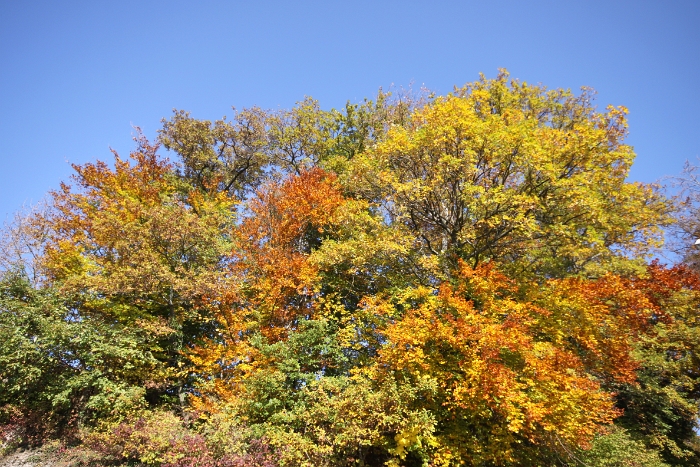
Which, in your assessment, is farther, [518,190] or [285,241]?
[285,241]

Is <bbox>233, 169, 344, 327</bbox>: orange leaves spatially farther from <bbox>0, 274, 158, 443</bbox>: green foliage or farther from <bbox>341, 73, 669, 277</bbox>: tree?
<bbox>0, 274, 158, 443</bbox>: green foliage

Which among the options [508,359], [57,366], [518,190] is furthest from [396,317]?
[57,366]

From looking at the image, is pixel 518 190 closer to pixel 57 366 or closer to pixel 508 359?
pixel 508 359

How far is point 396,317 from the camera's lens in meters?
11.9

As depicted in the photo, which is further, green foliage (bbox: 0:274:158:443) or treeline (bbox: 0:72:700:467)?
green foliage (bbox: 0:274:158:443)

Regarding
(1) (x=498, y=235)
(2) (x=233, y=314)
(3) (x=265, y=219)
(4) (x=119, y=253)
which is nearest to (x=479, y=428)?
(1) (x=498, y=235)

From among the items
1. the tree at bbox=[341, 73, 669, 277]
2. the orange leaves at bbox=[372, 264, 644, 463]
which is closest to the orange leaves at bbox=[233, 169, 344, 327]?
the tree at bbox=[341, 73, 669, 277]

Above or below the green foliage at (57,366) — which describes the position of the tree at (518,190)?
above

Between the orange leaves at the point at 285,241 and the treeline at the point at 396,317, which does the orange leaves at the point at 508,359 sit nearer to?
the treeline at the point at 396,317

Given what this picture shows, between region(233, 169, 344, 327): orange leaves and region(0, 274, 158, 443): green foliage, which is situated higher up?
region(233, 169, 344, 327): orange leaves

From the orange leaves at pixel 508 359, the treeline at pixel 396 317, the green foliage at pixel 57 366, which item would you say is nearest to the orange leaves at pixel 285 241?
the treeline at pixel 396 317

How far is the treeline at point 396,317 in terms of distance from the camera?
9.35 meters

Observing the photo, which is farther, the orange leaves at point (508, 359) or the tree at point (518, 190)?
the tree at point (518, 190)

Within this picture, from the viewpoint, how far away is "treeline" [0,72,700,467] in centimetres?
935
